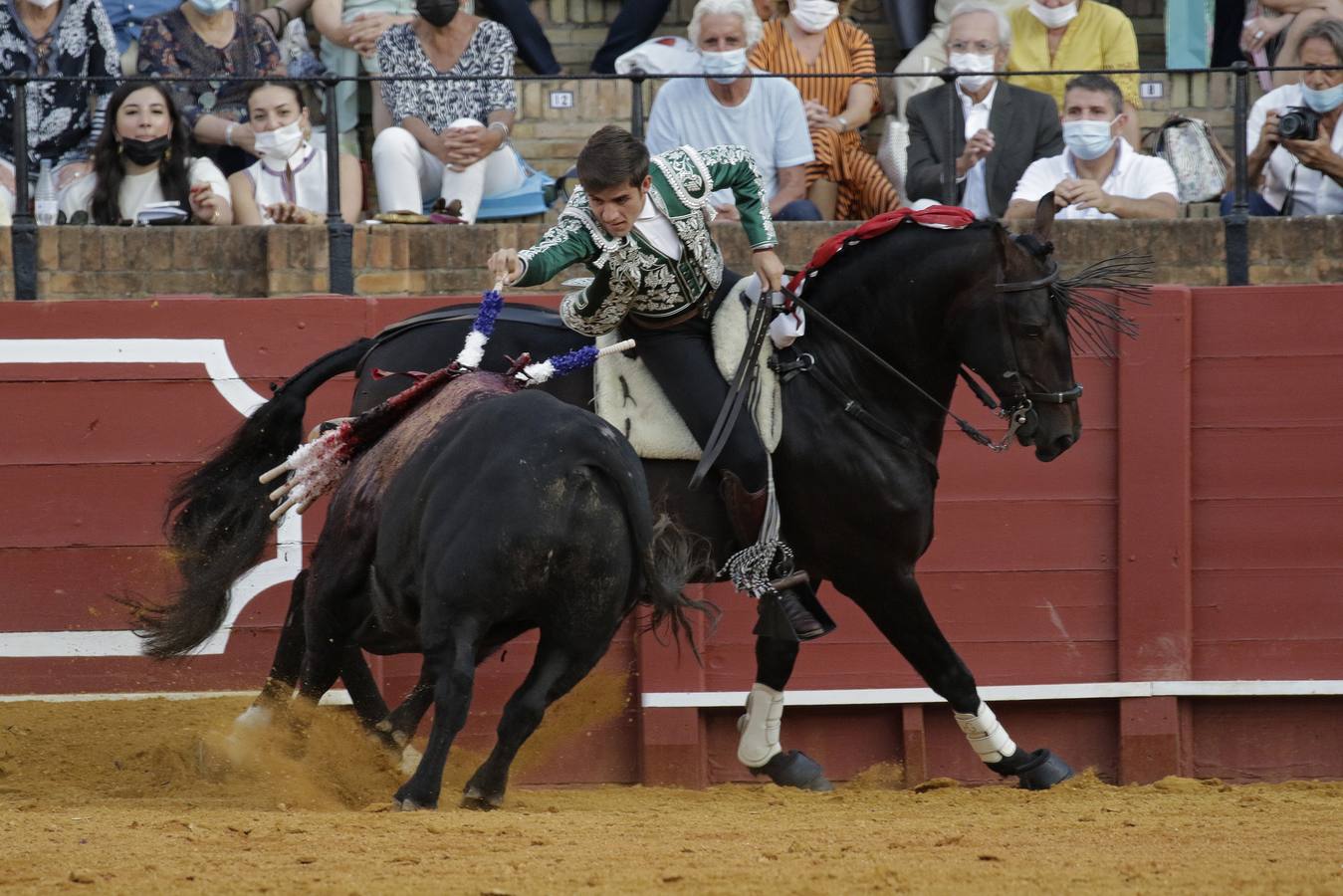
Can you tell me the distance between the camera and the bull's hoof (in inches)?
252

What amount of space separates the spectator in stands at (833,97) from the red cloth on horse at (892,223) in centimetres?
215

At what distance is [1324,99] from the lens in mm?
8195

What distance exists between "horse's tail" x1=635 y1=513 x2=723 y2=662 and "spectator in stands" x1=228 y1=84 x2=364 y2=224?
125 inches

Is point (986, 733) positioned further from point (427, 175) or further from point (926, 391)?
point (427, 175)

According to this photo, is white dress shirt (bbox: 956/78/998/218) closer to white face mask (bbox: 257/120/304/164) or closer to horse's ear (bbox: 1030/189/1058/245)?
horse's ear (bbox: 1030/189/1058/245)

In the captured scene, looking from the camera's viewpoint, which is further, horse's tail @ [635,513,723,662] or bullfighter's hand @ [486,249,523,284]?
bullfighter's hand @ [486,249,523,284]

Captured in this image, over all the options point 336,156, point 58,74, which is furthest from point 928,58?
point 58,74

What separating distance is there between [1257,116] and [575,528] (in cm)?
484

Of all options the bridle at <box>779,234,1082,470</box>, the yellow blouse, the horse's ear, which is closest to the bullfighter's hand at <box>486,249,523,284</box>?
the bridle at <box>779,234,1082,470</box>

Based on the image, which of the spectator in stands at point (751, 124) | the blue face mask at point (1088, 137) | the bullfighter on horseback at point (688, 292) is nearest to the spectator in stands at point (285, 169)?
the spectator in stands at point (751, 124)

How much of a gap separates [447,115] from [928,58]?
7.28 ft

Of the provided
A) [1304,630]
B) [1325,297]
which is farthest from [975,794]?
[1325,297]

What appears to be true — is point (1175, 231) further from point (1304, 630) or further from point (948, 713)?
point (948, 713)

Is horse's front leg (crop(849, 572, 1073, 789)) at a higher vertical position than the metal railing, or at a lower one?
lower
